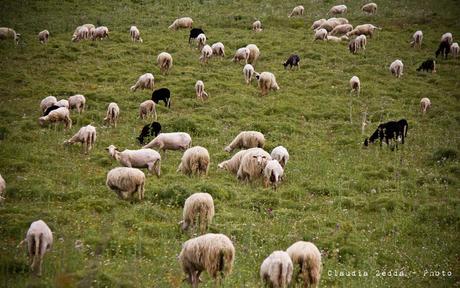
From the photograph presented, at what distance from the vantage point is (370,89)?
28.6 meters

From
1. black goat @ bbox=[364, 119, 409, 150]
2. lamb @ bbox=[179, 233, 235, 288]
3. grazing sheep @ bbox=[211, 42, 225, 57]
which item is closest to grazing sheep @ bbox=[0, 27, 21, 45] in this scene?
grazing sheep @ bbox=[211, 42, 225, 57]

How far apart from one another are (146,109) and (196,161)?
7.16 m

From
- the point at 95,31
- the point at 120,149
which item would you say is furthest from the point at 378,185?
the point at 95,31

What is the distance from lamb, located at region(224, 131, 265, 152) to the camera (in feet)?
66.5

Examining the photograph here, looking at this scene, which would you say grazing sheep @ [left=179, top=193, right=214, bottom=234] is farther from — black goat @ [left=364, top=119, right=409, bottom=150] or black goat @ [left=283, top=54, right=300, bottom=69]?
black goat @ [left=283, top=54, right=300, bottom=69]

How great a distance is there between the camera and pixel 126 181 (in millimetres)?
15398

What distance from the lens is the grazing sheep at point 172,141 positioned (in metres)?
19.7

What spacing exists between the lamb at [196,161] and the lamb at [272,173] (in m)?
1.86

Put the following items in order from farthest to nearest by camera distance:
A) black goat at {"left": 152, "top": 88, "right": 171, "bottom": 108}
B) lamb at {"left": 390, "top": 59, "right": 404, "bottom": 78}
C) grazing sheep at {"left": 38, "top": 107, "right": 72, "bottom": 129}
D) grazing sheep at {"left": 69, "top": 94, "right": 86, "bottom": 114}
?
lamb at {"left": 390, "top": 59, "right": 404, "bottom": 78}, black goat at {"left": 152, "top": 88, "right": 171, "bottom": 108}, grazing sheep at {"left": 69, "top": 94, "right": 86, "bottom": 114}, grazing sheep at {"left": 38, "top": 107, "right": 72, "bottom": 129}

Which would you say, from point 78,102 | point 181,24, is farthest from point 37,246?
point 181,24

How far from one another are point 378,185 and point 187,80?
13.4m

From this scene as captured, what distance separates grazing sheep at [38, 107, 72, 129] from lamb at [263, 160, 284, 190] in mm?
9087

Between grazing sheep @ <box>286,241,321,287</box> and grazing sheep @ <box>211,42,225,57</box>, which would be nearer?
grazing sheep @ <box>286,241,321,287</box>

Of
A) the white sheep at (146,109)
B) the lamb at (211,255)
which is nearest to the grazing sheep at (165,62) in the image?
the white sheep at (146,109)
